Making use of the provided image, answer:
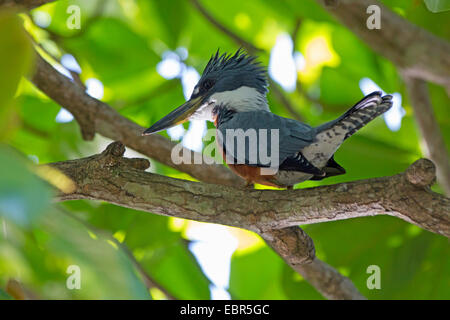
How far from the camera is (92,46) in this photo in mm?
4469

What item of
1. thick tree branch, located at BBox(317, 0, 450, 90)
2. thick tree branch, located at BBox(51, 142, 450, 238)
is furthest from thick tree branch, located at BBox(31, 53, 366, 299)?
thick tree branch, located at BBox(317, 0, 450, 90)

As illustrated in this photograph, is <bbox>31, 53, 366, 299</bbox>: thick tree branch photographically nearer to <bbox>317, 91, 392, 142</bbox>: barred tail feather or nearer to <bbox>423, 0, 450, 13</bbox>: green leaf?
<bbox>317, 91, 392, 142</bbox>: barred tail feather

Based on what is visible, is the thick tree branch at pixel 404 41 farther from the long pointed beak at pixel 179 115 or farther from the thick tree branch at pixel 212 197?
the thick tree branch at pixel 212 197

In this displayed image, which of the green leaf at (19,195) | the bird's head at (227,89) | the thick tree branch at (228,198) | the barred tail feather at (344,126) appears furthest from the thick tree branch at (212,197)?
the green leaf at (19,195)

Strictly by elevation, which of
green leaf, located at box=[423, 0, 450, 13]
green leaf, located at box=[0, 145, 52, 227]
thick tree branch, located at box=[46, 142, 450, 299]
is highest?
green leaf, located at box=[423, 0, 450, 13]

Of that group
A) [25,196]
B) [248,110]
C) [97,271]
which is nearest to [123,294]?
[97,271]

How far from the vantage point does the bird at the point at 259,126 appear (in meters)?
3.17

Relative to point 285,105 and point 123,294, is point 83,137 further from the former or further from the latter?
point 123,294

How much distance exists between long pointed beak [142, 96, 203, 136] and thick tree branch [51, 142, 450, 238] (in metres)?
0.89

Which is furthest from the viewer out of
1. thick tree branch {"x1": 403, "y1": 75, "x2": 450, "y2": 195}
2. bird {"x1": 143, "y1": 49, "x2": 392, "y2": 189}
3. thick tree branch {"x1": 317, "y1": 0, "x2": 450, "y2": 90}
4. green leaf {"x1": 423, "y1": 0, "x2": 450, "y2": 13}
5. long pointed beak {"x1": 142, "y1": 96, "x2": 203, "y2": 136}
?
thick tree branch {"x1": 403, "y1": 75, "x2": 450, "y2": 195}

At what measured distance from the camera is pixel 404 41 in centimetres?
398

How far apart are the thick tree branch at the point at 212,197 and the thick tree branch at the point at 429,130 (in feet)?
6.10

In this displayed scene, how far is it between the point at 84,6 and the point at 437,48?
9.59 feet

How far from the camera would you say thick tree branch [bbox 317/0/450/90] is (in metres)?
3.91
